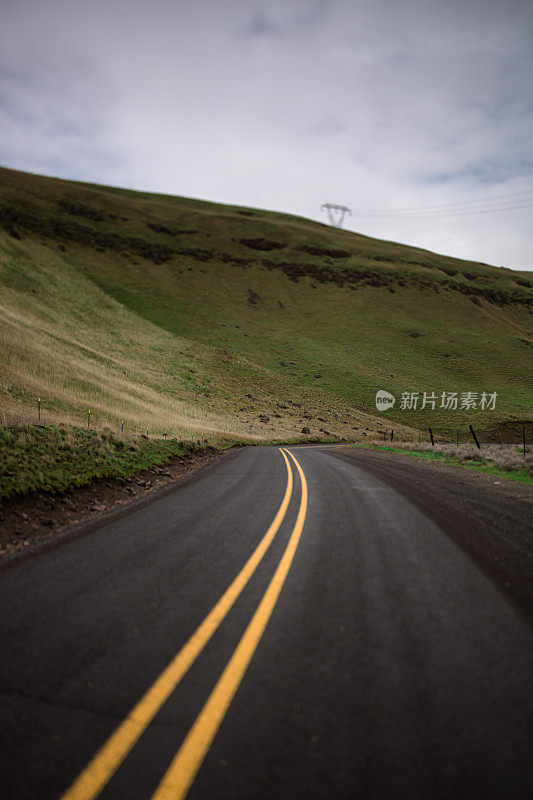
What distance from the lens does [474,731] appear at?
2.08 metres

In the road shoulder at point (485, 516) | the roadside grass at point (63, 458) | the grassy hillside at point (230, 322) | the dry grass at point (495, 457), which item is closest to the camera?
the road shoulder at point (485, 516)

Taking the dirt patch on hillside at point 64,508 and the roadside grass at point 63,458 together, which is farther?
the roadside grass at point 63,458

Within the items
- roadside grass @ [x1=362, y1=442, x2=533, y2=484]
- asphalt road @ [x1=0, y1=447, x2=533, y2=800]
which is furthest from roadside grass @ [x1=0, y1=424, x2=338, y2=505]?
roadside grass @ [x1=362, y1=442, x2=533, y2=484]

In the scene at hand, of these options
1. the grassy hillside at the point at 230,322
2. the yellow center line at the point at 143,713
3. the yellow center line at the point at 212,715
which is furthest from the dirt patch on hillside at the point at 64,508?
the grassy hillside at the point at 230,322

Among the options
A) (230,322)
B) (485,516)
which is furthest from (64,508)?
(230,322)

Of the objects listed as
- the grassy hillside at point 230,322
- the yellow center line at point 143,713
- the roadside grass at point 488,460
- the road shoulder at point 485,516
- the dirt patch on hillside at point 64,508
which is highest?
the grassy hillside at point 230,322

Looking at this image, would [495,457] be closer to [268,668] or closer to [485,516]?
[485,516]

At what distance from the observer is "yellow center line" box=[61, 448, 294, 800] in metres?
1.77

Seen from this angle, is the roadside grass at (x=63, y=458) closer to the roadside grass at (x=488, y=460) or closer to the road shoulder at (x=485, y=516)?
the road shoulder at (x=485, y=516)

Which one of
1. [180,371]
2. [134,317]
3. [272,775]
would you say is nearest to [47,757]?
[272,775]

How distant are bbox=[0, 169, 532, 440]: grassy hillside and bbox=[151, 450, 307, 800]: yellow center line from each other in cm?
970

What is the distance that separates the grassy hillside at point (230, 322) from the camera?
2881 cm

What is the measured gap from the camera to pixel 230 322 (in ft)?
198

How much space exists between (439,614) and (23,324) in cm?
3520
